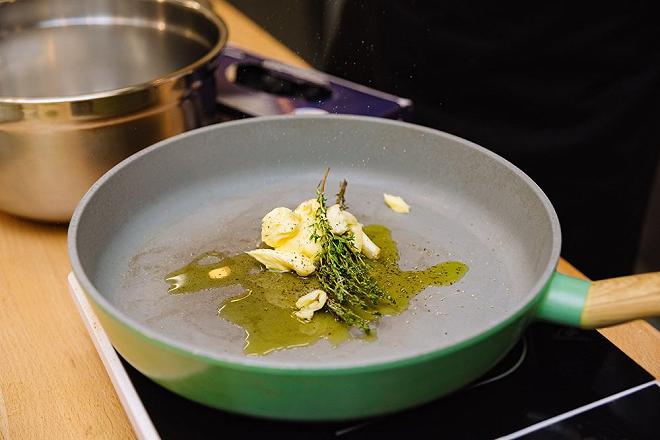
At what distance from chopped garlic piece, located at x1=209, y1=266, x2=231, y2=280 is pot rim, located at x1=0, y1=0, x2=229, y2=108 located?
0.29 metres

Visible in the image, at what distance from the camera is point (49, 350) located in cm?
93

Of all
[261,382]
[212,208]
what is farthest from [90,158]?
[261,382]

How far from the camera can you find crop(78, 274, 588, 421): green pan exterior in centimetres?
62

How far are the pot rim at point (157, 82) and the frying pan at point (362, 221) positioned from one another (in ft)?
0.28

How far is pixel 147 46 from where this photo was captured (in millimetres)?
1346

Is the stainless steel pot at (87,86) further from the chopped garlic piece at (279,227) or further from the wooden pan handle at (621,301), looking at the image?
the wooden pan handle at (621,301)

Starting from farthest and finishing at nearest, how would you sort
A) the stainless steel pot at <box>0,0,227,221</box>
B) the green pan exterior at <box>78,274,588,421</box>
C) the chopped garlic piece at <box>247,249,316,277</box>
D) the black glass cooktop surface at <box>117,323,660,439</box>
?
the stainless steel pot at <box>0,0,227,221</box>
the chopped garlic piece at <box>247,249,316,277</box>
the black glass cooktop surface at <box>117,323,660,439</box>
the green pan exterior at <box>78,274,588,421</box>

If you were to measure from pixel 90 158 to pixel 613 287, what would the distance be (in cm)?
72

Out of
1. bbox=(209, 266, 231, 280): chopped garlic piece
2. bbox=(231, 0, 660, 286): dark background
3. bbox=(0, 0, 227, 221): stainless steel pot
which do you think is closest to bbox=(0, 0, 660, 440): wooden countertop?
bbox=(0, 0, 227, 221): stainless steel pot

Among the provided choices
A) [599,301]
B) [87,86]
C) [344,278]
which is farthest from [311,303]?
[87,86]

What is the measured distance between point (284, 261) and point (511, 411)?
1.06 feet

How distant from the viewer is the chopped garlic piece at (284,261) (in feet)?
2.89

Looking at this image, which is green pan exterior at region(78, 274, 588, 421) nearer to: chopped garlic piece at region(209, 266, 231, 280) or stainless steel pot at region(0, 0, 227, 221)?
chopped garlic piece at region(209, 266, 231, 280)

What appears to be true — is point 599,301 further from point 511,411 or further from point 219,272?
point 219,272
